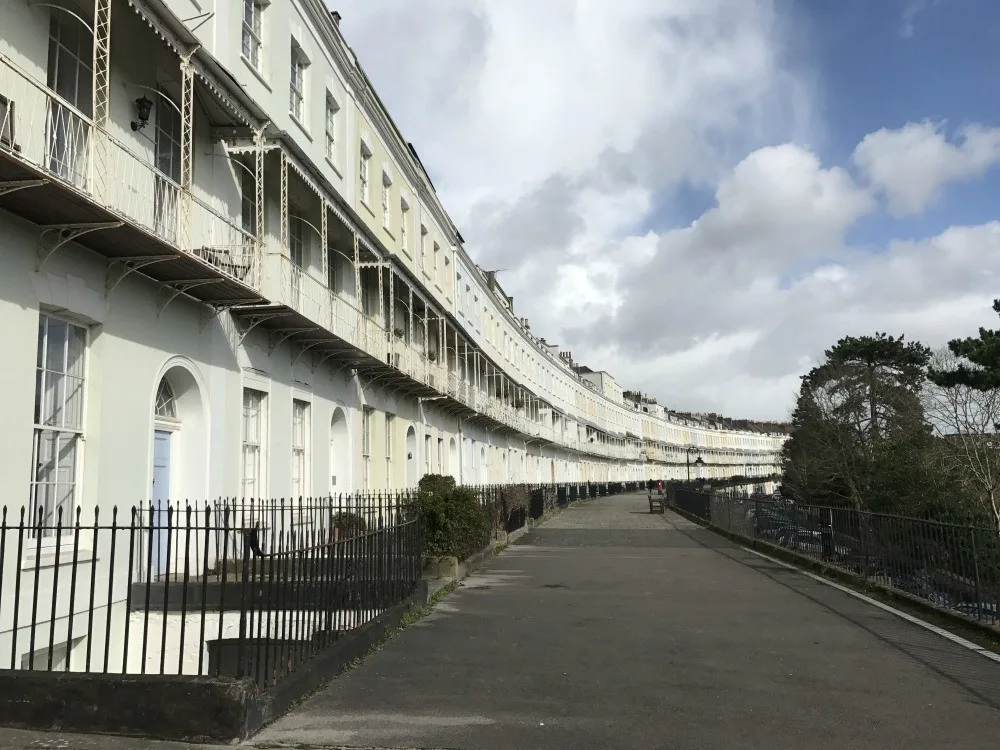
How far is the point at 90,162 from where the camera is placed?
26.4ft

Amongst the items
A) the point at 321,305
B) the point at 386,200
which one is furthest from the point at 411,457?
the point at 321,305

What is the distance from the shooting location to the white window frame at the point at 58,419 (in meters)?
8.30

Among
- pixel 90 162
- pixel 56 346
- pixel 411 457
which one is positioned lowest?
pixel 411 457

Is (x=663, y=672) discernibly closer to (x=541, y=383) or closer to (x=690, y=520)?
(x=690, y=520)

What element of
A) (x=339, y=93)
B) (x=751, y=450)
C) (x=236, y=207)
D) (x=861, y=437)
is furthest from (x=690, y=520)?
(x=751, y=450)

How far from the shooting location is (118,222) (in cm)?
792

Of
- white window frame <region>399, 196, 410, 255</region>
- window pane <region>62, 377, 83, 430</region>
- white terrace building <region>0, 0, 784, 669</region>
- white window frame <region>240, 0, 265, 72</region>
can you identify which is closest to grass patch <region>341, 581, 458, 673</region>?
white terrace building <region>0, 0, 784, 669</region>

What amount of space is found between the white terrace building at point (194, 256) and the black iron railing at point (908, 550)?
9037mm

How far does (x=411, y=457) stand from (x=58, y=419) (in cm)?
1494

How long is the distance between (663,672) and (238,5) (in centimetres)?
1120

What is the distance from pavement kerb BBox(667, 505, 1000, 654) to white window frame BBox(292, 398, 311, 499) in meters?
9.18

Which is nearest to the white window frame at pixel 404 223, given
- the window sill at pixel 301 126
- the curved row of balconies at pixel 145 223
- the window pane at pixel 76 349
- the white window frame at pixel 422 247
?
the white window frame at pixel 422 247

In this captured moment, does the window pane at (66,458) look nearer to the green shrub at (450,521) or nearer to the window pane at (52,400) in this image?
the window pane at (52,400)

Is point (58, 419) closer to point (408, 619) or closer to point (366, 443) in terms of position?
point (408, 619)
